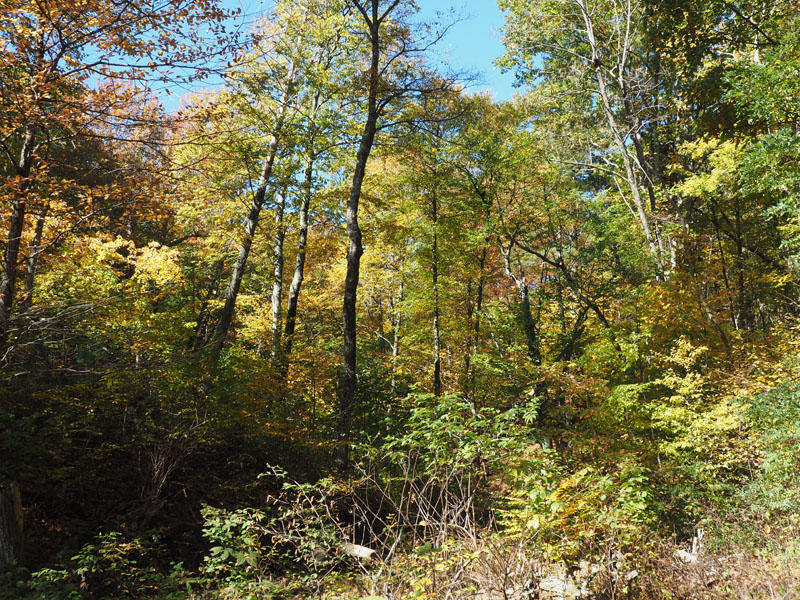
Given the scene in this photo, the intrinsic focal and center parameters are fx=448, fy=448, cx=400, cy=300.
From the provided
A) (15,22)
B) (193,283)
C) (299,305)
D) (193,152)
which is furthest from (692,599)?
(299,305)

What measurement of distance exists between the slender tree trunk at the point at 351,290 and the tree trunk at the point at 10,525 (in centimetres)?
431

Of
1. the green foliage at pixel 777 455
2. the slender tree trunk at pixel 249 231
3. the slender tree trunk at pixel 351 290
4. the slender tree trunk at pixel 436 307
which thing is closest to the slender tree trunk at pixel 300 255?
the slender tree trunk at pixel 249 231

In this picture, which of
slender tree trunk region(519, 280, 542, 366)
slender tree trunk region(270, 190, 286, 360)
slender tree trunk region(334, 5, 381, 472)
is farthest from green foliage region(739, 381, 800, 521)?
slender tree trunk region(270, 190, 286, 360)

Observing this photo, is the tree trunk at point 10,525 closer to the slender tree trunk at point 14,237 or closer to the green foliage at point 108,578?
the green foliage at point 108,578

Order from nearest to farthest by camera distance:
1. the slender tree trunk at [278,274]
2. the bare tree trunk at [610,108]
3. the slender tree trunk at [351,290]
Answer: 1. the slender tree trunk at [351,290]
2. the slender tree trunk at [278,274]
3. the bare tree trunk at [610,108]

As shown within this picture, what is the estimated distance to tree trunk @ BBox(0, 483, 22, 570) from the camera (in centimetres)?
488

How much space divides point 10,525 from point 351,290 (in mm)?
5772

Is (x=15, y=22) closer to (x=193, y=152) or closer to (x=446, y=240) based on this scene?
(x=193, y=152)

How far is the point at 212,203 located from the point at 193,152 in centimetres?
119

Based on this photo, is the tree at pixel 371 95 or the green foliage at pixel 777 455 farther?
the tree at pixel 371 95

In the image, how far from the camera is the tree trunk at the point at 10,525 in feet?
16.0

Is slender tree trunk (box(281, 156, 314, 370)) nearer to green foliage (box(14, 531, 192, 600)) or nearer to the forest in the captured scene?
the forest

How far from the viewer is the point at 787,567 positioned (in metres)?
5.11

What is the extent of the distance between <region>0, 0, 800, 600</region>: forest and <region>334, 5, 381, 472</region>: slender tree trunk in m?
0.08
